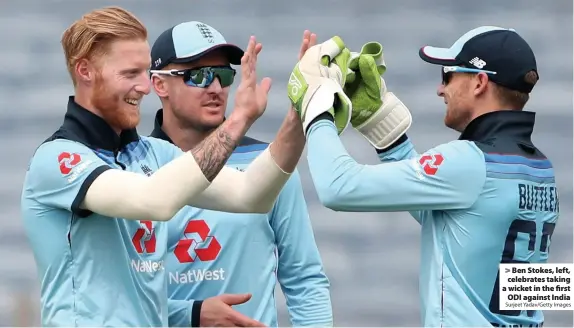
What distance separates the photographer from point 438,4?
7.05 meters

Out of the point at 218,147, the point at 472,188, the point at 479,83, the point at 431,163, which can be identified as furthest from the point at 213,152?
the point at 479,83

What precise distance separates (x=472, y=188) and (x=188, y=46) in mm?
1315

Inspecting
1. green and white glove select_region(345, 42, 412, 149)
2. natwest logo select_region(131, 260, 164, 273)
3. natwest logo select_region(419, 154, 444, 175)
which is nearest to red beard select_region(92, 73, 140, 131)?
natwest logo select_region(131, 260, 164, 273)

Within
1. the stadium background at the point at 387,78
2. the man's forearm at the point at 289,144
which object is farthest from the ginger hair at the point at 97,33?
the stadium background at the point at 387,78

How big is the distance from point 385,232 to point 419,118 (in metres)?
0.61

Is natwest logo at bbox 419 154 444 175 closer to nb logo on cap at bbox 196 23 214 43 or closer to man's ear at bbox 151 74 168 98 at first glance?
nb logo on cap at bbox 196 23 214 43

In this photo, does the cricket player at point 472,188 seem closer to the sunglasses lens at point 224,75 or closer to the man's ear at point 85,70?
the man's ear at point 85,70

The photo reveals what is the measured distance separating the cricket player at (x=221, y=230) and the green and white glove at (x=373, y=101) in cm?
54

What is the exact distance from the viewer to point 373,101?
4109 millimetres

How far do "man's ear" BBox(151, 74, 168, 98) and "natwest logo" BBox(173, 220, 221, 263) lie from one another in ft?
1.82

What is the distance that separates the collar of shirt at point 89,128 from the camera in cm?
378

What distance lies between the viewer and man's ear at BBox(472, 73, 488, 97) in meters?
3.97

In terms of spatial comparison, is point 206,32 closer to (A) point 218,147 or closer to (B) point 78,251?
Answer: (A) point 218,147

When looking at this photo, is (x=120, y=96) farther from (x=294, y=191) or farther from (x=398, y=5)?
(x=398, y=5)
